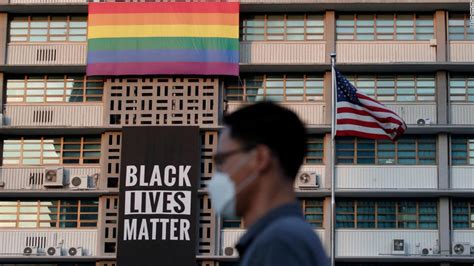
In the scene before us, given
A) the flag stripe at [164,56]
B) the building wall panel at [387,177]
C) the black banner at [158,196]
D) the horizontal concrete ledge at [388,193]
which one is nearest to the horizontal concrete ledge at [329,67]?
the flag stripe at [164,56]

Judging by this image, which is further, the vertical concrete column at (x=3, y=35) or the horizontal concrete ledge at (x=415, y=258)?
the vertical concrete column at (x=3, y=35)

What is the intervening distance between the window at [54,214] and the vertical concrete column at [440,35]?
32.6ft

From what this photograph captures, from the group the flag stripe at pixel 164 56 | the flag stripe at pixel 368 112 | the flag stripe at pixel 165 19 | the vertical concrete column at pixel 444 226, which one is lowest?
the vertical concrete column at pixel 444 226

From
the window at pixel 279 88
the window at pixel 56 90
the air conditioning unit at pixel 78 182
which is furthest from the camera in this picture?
the window at pixel 56 90

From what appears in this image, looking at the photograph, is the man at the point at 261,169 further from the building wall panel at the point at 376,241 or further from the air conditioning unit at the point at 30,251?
the air conditioning unit at the point at 30,251

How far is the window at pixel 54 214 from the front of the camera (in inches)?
1180

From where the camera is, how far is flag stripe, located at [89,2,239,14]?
1174 inches

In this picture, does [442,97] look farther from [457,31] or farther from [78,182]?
[78,182]

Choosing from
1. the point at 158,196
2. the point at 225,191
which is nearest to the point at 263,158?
the point at 225,191

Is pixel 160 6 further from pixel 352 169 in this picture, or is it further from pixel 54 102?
pixel 352 169

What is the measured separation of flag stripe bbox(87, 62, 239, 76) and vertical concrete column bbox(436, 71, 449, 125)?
210 inches

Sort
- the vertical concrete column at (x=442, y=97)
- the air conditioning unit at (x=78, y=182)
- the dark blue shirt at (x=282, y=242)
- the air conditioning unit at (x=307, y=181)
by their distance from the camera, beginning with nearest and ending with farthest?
1. the dark blue shirt at (x=282, y=242)
2. the air conditioning unit at (x=307, y=181)
3. the air conditioning unit at (x=78, y=182)
4. the vertical concrete column at (x=442, y=97)

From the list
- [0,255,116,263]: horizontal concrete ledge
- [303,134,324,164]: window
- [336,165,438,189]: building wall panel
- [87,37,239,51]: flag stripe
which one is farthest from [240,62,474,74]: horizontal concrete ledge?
[0,255,116,263]: horizontal concrete ledge

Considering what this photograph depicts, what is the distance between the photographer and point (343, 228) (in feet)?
96.7
